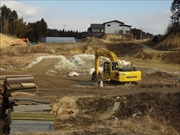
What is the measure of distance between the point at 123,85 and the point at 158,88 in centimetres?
213

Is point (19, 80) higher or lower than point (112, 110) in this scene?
higher

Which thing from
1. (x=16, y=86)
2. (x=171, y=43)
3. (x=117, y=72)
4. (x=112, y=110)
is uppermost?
(x=171, y=43)

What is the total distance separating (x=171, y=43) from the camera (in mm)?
49156

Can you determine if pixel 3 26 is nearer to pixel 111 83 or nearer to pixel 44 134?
pixel 111 83

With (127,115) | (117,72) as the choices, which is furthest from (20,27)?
(127,115)

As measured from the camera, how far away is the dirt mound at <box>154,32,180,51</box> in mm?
47653

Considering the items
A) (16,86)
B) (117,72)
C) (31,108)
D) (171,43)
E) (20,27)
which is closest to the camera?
(31,108)

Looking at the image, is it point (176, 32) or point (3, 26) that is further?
point (3, 26)

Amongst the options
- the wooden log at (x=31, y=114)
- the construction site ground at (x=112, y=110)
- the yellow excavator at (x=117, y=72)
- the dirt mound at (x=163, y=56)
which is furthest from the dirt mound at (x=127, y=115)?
the dirt mound at (x=163, y=56)

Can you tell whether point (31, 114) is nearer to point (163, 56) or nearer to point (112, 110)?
point (112, 110)

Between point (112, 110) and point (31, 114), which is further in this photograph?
point (112, 110)

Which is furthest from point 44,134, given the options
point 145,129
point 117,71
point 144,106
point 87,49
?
point 87,49

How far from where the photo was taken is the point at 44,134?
8.66 meters

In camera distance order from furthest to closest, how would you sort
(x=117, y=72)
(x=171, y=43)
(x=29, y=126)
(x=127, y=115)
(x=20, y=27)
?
(x=20, y=27) → (x=171, y=43) → (x=117, y=72) → (x=127, y=115) → (x=29, y=126)
